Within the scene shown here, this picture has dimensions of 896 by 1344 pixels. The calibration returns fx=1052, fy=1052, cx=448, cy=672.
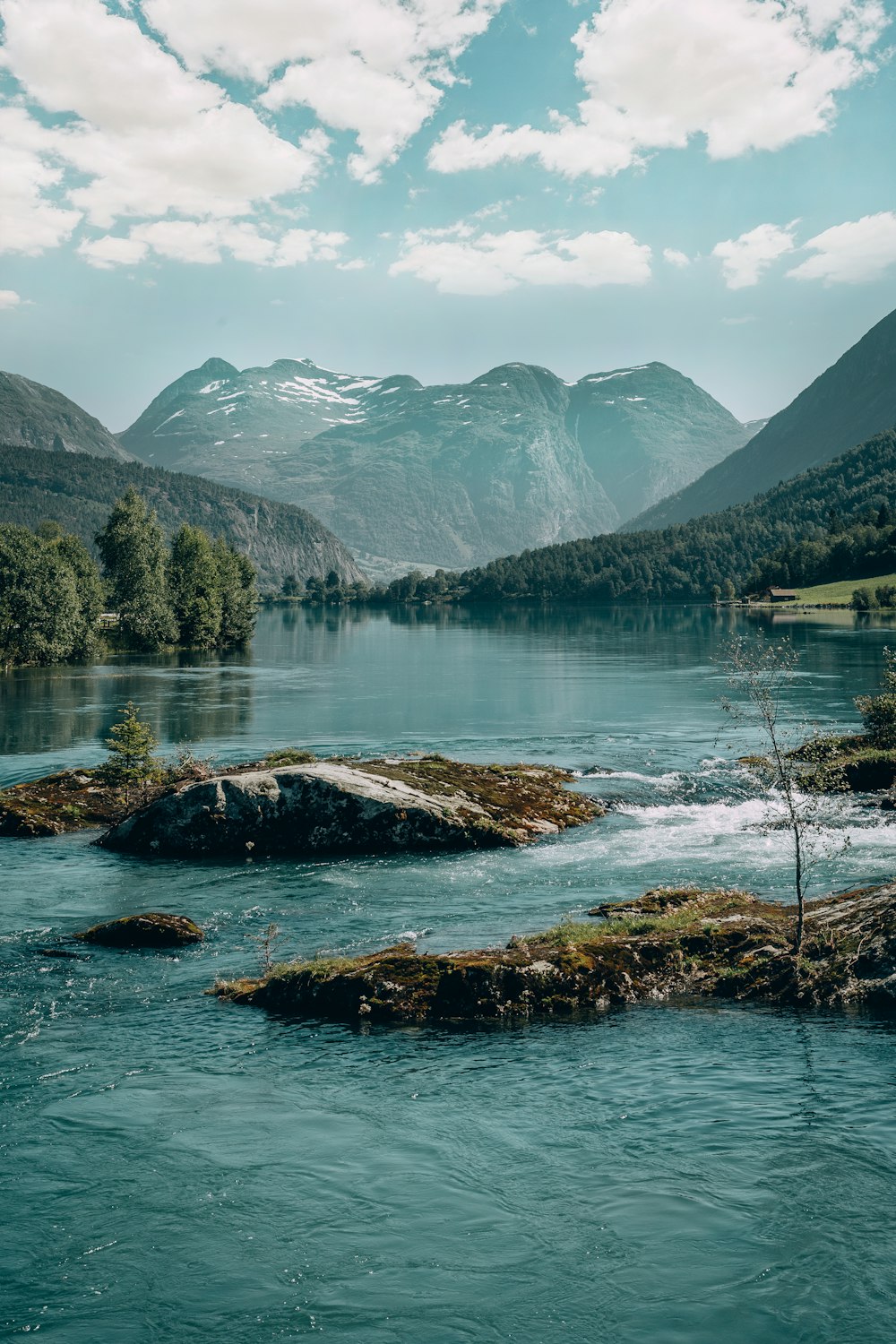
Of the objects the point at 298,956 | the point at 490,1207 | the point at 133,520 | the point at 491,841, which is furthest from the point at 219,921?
the point at 133,520

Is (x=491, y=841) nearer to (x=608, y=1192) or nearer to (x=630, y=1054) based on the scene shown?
(x=630, y=1054)

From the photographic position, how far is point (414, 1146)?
16.6m

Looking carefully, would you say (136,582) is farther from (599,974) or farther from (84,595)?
(599,974)

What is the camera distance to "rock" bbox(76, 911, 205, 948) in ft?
85.7

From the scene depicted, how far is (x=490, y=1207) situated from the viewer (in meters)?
14.9

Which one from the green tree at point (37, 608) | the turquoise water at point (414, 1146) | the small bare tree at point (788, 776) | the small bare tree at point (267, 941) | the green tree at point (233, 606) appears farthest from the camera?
the green tree at point (233, 606)

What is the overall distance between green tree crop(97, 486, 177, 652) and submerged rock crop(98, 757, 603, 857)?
357 ft

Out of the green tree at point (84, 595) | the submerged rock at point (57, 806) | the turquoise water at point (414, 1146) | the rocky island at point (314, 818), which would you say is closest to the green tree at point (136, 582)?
the green tree at point (84, 595)

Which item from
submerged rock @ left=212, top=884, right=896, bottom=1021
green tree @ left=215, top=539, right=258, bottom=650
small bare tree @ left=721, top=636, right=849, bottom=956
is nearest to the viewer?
submerged rock @ left=212, top=884, right=896, bottom=1021

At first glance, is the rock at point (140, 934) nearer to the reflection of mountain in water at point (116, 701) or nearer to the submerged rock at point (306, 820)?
the submerged rock at point (306, 820)

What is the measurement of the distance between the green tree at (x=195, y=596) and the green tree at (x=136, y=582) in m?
3.17

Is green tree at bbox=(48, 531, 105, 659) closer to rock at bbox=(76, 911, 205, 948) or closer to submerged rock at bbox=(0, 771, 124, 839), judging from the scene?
submerged rock at bbox=(0, 771, 124, 839)

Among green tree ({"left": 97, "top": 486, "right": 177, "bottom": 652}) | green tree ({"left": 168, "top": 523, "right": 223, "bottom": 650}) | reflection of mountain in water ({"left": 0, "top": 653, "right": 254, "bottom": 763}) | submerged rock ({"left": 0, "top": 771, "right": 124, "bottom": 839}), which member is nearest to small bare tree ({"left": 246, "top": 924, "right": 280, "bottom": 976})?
submerged rock ({"left": 0, "top": 771, "right": 124, "bottom": 839})

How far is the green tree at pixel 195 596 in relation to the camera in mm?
147625
